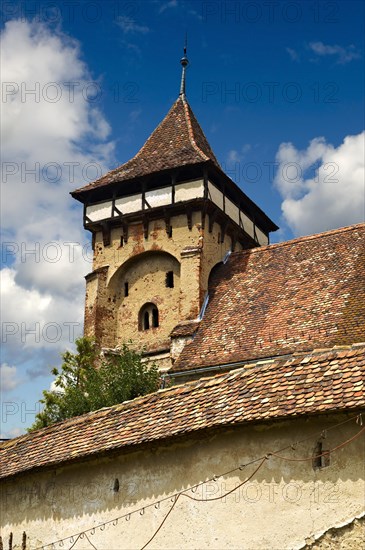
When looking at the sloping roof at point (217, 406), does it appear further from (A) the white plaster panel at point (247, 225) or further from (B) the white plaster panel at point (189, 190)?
(A) the white plaster panel at point (247, 225)

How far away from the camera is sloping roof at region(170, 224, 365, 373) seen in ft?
69.5

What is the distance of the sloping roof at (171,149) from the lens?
28.1 metres

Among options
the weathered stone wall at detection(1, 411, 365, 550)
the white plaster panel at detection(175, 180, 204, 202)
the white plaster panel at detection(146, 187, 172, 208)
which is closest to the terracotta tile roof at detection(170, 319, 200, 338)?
the white plaster panel at detection(175, 180, 204, 202)

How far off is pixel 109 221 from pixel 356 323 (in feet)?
37.7

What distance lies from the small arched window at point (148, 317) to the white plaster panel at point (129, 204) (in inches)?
147

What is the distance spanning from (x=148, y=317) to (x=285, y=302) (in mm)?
5863

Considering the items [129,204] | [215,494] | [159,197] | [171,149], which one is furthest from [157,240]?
[215,494]

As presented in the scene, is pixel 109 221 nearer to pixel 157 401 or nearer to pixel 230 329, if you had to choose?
pixel 230 329

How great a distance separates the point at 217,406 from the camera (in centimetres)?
1074

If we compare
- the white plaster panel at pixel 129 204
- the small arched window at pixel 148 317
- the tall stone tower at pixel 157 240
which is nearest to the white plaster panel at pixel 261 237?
the tall stone tower at pixel 157 240

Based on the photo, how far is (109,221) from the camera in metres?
28.4

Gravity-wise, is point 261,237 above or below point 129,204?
below

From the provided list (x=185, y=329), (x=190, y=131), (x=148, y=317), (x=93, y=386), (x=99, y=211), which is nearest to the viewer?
(x=93, y=386)

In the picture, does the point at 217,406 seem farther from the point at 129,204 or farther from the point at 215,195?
the point at 129,204
